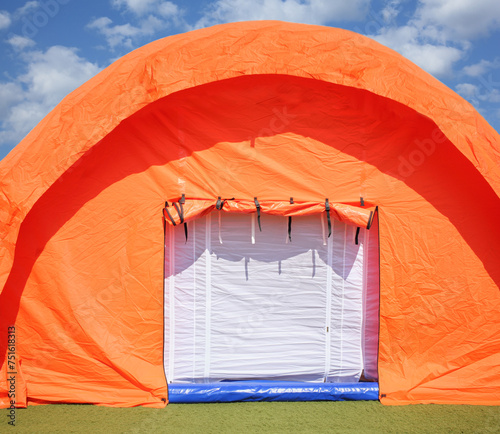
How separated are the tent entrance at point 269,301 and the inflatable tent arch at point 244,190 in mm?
80

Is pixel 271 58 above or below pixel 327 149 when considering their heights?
above

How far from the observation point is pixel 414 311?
3.78m

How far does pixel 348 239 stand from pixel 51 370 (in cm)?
281

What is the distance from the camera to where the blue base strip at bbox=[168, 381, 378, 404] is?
364cm

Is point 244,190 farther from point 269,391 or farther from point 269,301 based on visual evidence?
point 269,391

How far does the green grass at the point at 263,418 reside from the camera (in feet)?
10.7

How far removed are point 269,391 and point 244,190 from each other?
1.74 metres

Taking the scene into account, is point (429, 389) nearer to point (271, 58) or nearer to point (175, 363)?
point (175, 363)

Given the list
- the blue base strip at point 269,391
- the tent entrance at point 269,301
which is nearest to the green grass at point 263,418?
the blue base strip at point 269,391

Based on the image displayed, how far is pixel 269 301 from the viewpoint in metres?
3.78

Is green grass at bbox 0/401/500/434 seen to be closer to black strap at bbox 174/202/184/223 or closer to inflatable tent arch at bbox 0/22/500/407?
inflatable tent arch at bbox 0/22/500/407

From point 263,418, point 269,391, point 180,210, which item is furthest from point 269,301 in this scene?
point 180,210

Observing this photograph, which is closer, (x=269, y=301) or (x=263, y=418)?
(x=263, y=418)

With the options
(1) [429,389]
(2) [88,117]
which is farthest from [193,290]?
(1) [429,389]
